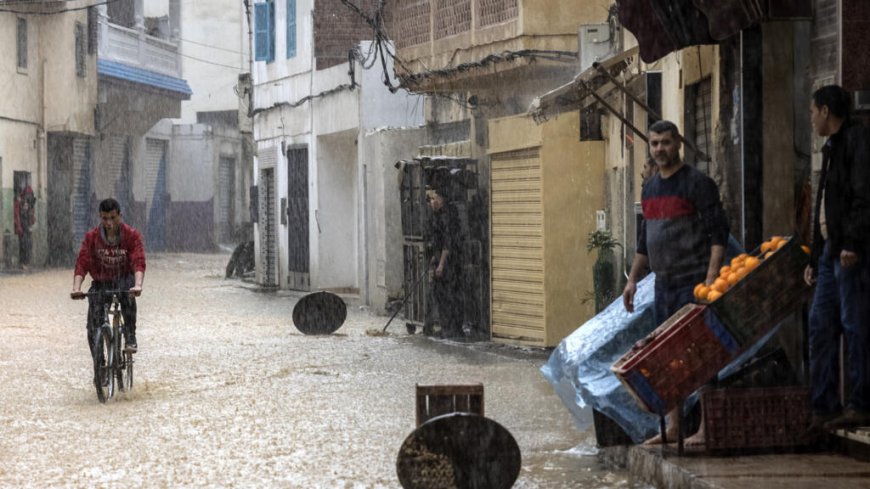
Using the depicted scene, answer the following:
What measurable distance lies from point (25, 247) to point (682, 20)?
28676 mm

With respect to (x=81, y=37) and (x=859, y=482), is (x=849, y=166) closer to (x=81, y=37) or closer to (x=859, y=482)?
(x=859, y=482)

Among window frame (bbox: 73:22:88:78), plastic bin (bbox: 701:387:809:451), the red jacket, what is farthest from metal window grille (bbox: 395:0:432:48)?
window frame (bbox: 73:22:88:78)

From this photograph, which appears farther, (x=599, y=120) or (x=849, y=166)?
(x=599, y=120)

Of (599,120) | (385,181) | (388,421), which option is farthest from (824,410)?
(385,181)

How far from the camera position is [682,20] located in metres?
9.32

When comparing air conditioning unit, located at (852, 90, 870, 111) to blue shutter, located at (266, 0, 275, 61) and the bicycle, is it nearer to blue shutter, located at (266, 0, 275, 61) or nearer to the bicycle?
the bicycle

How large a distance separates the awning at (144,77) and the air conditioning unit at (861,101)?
3594 centimetres

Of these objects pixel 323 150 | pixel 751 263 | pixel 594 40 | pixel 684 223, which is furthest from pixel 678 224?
pixel 323 150

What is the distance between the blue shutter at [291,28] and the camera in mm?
29391

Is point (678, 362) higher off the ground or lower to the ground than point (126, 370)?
higher

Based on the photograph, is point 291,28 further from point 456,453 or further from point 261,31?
point 456,453

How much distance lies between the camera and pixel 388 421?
34.0ft

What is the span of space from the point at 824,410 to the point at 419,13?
44.8ft

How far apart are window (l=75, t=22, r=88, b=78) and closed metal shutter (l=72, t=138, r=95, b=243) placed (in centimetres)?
231
